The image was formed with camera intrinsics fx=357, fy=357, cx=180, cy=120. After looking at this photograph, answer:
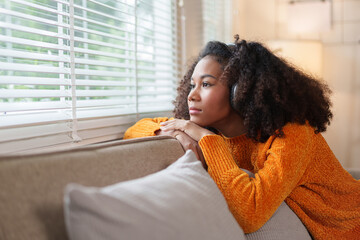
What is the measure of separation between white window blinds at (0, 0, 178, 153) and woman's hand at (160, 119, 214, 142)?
25 cm

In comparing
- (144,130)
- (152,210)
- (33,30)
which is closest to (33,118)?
(33,30)

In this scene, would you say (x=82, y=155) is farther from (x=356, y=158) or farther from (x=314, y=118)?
(x=356, y=158)

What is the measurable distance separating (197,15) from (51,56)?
4.21ft

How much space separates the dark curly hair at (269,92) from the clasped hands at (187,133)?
5.9 inches

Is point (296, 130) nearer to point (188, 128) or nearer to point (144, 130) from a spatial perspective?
point (188, 128)

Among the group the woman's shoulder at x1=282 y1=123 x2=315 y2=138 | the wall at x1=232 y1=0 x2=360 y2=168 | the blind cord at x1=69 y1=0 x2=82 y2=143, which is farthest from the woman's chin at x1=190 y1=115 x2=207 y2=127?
the wall at x1=232 y1=0 x2=360 y2=168

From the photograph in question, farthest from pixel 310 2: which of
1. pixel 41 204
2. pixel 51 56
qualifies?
pixel 41 204

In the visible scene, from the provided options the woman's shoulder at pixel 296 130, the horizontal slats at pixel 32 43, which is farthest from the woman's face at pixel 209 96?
the horizontal slats at pixel 32 43

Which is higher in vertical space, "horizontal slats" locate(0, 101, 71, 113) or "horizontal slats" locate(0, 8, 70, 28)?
"horizontal slats" locate(0, 8, 70, 28)

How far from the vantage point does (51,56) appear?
1.05 m

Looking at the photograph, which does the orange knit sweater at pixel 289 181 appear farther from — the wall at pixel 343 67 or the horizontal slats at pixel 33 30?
the wall at pixel 343 67

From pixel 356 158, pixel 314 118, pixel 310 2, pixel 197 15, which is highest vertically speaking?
pixel 310 2

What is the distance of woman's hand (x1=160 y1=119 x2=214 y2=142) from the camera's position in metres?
1.12

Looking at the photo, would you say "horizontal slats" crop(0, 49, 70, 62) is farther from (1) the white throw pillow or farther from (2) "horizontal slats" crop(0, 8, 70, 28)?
(1) the white throw pillow
